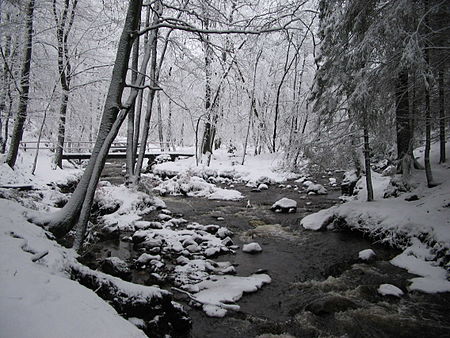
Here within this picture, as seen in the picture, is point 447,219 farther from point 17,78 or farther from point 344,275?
point 17,78

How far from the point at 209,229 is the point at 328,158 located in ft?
14.1

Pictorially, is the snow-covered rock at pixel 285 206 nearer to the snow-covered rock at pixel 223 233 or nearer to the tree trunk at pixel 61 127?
the snow-covered rock at pixel 223 233

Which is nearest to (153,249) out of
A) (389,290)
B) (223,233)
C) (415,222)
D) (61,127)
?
(223,233)

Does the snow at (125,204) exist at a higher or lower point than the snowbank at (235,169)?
lower

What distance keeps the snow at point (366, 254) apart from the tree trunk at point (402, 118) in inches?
107

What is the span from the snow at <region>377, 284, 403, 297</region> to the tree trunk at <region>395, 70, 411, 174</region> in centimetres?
375

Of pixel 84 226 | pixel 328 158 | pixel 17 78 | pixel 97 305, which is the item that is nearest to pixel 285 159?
pixel 328 158

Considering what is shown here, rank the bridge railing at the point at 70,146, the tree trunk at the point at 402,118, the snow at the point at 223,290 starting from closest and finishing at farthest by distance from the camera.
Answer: the snow at the point at 223,290
the tree trunk at the point at 402,118
the bridge railing at the point at 70,146

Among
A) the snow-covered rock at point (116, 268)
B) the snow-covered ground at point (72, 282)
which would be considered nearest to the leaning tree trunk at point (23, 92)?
the snow-covered ground at point (72, 282)

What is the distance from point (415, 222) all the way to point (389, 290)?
2530 mm

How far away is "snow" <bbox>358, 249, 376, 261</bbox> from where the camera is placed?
6.67 meters

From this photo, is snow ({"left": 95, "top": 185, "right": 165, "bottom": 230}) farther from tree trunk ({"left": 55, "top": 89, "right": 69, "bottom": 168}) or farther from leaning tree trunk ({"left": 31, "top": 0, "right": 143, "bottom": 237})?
tree trunk ({"left": 55, "top": 89, "right": 69, "bottom": 168})

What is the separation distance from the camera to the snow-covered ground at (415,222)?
5.69 metres

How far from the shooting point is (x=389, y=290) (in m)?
5.11
